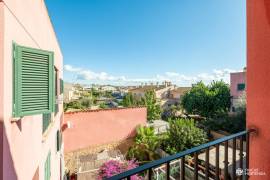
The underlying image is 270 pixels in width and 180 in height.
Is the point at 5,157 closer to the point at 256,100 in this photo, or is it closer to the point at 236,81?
the point at 256,100

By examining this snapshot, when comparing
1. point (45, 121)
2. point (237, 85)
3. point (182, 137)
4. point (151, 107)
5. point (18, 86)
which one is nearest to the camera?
point (18, 86)

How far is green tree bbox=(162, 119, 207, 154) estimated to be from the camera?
32.8 feet

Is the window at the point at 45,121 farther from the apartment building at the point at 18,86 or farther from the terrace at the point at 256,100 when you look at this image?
the terrace at the point at 256,100

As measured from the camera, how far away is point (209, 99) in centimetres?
1720

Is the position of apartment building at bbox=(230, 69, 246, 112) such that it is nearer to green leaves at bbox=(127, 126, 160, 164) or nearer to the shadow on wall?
green leaves at bbox=(127, 126, 160, 164)

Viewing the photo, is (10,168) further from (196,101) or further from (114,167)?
(196,101)

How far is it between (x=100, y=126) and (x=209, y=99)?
12.4 meters

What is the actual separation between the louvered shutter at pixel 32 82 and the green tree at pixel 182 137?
29.6 ft

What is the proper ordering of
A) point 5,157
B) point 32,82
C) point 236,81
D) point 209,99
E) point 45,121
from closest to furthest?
point 5,157 → point 32,82 → point 45,121 → point 209,99 → point 236,81

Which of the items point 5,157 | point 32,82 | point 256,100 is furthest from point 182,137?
point 5,157

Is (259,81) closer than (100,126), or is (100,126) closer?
(259,81)

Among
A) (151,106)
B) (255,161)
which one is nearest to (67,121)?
(255,161)

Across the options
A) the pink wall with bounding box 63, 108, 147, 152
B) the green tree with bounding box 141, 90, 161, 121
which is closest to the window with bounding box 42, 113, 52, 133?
the pink wall with bounding box 63, 108, 147, 152

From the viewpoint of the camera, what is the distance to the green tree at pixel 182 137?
10.0 m
